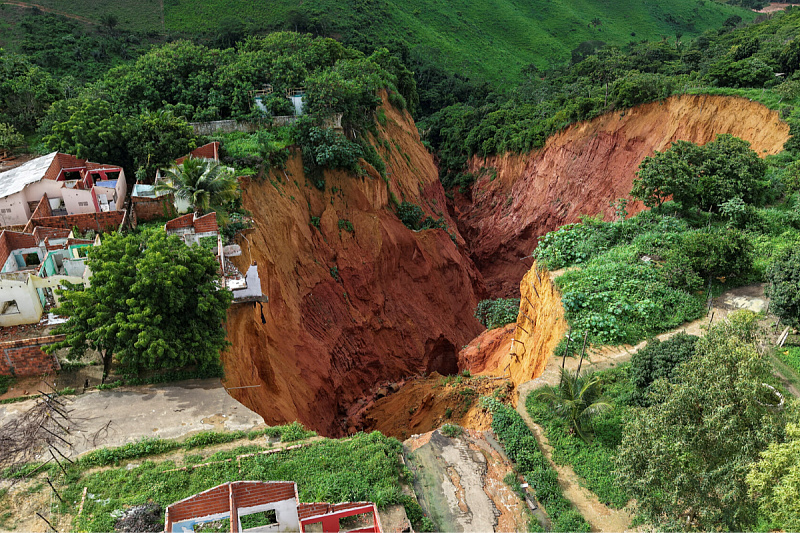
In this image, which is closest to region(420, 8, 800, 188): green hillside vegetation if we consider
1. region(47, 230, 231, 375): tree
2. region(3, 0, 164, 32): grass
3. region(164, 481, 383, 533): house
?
region(3, 0, 164, 32): grass

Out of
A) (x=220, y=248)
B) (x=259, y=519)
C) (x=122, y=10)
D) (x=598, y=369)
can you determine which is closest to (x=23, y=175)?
(x=220, y=248)

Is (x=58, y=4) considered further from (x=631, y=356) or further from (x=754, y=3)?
(x=754, y=3)

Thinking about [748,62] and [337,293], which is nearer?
[337,293]

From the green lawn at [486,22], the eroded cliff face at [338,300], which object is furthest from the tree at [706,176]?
the green lawn at [486,22]

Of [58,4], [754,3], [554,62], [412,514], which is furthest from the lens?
[754,3]

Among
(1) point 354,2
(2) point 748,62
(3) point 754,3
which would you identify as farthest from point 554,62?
(3) point 754,3

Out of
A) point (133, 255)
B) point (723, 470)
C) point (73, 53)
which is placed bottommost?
point (723, 470)

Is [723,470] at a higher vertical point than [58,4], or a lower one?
lower
